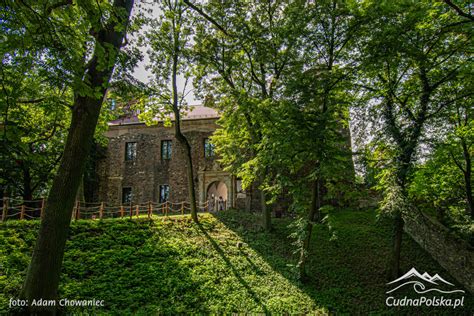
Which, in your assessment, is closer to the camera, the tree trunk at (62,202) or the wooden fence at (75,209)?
the tree trunk at (62,202)

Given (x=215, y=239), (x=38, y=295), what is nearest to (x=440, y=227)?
(x=215, y=239)

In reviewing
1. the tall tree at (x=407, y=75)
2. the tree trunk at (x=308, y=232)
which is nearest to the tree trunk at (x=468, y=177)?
the tall tree at (x=407, y=75)

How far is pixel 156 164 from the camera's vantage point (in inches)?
837

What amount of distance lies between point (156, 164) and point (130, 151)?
264 centimetres

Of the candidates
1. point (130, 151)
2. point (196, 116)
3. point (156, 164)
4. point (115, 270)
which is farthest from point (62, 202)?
point (130, 151)

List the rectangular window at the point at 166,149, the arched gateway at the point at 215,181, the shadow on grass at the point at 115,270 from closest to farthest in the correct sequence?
the shadow on grass at the point at 115,270 → the arched gateway at the point at 215,181 → the rectangular window at the point at 166,149

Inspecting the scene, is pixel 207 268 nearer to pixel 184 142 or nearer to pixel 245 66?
pixel 184 142

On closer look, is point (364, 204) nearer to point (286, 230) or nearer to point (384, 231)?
point (384, 231)

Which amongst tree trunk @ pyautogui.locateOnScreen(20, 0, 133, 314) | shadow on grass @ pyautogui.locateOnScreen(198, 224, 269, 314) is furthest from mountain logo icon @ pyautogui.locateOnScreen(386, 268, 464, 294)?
tree trunk @ pyautogui.locateOnScreen(20, 0, 133, 314)

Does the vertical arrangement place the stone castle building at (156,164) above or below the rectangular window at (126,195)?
above

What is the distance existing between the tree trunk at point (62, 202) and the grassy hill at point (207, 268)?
209 centimetres

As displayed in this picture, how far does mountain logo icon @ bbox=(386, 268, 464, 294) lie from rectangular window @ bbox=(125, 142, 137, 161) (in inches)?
745

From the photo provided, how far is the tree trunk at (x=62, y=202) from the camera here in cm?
460

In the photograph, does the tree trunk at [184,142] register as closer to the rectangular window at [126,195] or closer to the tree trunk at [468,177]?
the rectangular window at [126,195]
